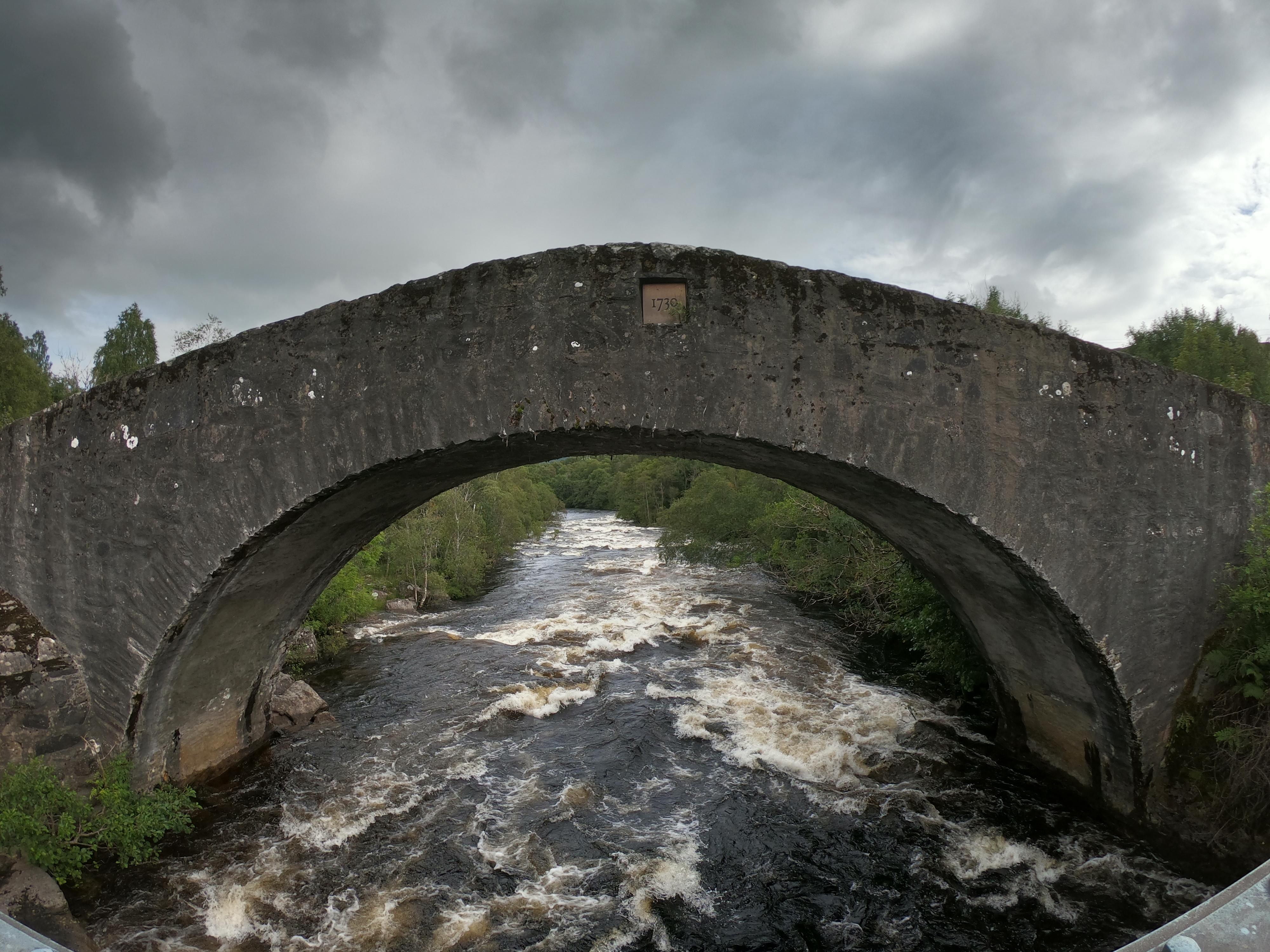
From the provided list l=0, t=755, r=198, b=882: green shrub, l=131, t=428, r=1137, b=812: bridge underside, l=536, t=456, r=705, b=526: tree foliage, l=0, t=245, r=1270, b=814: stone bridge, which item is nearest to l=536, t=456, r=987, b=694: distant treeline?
l=131, t=428, r=1137, b=812: bridge underside

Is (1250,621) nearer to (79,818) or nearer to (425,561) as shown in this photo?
(79,818)

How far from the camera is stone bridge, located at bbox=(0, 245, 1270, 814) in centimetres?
490

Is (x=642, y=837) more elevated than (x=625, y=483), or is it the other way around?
(x=625, y=483)

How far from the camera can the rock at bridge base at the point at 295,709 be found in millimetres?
8758

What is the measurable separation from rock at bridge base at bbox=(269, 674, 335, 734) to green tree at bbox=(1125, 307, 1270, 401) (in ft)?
49.5

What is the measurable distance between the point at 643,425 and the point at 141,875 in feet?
18.4

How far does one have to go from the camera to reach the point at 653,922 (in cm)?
527

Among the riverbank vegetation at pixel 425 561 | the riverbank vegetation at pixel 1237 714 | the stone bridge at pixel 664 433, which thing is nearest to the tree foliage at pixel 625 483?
the riverbank vegetation at pixel 425 561

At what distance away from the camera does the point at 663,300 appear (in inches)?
196

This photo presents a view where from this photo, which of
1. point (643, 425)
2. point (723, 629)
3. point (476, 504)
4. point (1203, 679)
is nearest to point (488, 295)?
point (643, 425)

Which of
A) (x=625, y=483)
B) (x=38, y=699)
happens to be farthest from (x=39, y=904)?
(x=625, y=483)

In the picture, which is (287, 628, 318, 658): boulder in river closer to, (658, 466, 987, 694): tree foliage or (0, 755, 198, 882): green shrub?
(0, 755, 198, 882): green shrub

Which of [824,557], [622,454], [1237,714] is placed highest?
[622,454]

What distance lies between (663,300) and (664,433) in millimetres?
955
